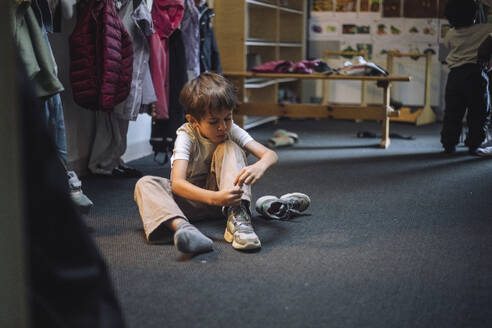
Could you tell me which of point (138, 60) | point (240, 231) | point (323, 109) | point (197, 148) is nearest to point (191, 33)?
point (138, 60)

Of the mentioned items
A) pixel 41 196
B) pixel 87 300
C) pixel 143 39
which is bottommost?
pixel 87 300

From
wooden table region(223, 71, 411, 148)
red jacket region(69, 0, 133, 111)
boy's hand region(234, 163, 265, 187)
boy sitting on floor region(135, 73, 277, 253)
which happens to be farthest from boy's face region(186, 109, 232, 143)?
wooden table region(223, 71, 411, 148)

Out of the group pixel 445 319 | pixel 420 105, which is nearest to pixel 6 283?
pixel 445 319

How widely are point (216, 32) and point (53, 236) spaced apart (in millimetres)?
4501

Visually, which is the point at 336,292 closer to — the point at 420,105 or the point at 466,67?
the point at 466,67

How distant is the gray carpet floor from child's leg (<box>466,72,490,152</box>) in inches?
35.8

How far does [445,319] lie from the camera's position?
1.41 meters

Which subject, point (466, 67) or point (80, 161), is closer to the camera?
point (80, 161)

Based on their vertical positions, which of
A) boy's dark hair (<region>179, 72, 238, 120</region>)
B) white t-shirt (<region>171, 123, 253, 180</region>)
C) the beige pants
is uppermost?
boy's dark hair (<region>179, 72, 238, 120</region>)

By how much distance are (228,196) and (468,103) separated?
280cm

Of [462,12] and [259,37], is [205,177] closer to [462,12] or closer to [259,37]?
[462,12]

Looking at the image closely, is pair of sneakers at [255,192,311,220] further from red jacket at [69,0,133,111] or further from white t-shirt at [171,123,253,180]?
red jacket at [69,0,133,111]

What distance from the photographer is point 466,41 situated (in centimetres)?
406

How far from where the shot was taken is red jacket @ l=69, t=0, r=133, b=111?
2.77 meters
